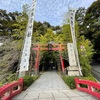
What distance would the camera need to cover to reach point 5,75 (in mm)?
9992

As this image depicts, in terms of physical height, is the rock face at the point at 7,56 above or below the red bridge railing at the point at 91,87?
above

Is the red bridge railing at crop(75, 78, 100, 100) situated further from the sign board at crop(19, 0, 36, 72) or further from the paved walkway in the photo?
the sign board at crop(19, 0, 36, 72)

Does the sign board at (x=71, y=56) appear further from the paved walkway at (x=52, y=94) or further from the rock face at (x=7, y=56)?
the rock face at (x=7, y=56)

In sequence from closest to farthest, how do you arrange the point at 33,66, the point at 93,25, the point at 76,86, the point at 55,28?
the point at 76,86 → the point at 33,66 → the point at 93,25 → the point at 55,28

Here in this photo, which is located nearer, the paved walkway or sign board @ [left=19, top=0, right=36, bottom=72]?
the paved walkway

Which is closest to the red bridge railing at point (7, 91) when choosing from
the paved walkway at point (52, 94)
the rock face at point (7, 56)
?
the paved walkway at point (52, 94)

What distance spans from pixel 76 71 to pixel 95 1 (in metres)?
17.2

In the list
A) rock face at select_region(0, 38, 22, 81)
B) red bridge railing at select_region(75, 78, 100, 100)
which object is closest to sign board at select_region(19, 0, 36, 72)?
red bridge railing at select_region(75, 78, 100, 100)

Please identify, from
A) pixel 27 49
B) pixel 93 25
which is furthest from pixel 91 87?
pixel 93 25

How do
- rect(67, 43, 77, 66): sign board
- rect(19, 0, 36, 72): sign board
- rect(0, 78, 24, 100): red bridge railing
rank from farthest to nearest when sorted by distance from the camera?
rect(67, 43, 77, 66): sign board
rect(19, 0, 36, 72): sign board
rect(0, 78, 24, 100): red bridge railing

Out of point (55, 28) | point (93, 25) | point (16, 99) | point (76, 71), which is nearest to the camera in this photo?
point (16, 99)

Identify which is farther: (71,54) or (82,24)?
(82,24)

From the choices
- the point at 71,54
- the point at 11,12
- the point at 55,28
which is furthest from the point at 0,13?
the point at 71,54

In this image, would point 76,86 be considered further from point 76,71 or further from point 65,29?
point 65,29
